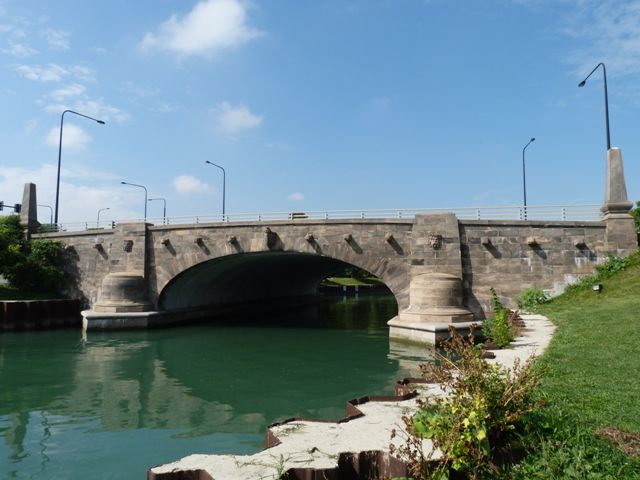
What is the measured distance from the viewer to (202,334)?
2673cm

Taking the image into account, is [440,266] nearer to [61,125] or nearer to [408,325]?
[408,325]

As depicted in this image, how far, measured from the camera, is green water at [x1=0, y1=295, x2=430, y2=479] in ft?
29.0

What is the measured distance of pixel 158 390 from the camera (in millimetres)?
13820

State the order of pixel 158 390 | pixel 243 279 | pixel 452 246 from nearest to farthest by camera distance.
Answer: pixel 158 390, pixel 452 246, pixel 243 279

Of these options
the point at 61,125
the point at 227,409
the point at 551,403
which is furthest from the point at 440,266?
the point at 61,125

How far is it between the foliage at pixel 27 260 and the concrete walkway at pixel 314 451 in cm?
3164

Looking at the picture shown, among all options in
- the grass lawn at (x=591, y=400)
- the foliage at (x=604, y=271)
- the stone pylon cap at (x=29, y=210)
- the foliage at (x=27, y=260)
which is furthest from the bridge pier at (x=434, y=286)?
the stone pylon cap at (x=29, y=210)

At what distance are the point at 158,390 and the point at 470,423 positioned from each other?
11.4m

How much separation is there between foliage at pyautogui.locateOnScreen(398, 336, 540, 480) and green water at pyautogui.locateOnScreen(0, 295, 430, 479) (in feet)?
15.8

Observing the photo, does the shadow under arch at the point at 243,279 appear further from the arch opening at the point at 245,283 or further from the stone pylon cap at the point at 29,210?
the stone pylon cap at the point at 29,210

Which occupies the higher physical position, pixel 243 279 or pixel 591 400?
pixel 243 279

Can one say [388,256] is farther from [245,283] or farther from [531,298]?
[245,283]

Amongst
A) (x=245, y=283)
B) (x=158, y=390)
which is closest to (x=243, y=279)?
(x=245, y=283)

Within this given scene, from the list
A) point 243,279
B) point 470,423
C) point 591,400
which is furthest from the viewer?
point 243,279
